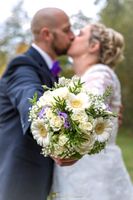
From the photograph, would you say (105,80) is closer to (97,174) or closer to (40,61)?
(40,61)

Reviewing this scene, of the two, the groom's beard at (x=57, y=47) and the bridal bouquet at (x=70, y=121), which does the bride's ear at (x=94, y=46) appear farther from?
the bridal bouquet at (x=70, y=121)

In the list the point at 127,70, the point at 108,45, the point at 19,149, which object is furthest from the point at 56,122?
the point at 127,70

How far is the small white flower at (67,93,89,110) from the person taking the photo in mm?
3533

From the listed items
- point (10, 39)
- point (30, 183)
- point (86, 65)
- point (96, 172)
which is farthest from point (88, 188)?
point (10, 39)

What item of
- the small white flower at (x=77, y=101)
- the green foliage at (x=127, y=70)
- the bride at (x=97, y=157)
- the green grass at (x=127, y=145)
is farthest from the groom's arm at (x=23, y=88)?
the green foliage at (x=127, y=70)

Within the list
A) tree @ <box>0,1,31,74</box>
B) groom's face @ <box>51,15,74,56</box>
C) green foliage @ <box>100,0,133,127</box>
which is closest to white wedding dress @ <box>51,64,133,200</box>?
groom's face @ <box>51,15,74,56</box>

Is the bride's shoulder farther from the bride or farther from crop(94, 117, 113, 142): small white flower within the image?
crop(94, 117, 113, 142): small white flower

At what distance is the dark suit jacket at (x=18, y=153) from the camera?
450 cm

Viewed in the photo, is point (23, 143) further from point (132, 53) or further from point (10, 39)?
point (132, 53)

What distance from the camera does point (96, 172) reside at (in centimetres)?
499

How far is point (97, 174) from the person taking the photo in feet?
16.4

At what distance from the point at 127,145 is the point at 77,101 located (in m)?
16.7

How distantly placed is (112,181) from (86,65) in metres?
0.97

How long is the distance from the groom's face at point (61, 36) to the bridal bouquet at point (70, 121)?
137 cm
